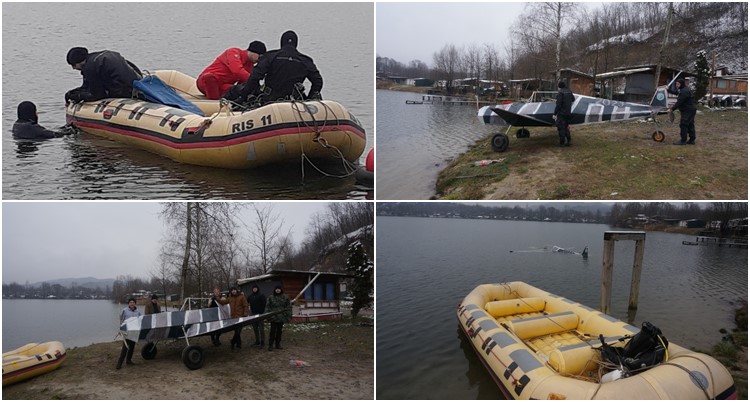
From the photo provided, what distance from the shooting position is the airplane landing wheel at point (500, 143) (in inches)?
351

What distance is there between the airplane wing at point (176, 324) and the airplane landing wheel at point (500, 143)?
5.68m

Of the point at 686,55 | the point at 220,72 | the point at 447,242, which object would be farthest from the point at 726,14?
Answer: the point at 220,72

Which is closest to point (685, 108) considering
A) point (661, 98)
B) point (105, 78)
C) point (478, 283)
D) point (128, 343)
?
point (661, 98)

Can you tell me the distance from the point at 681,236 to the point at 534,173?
1936 centimetres

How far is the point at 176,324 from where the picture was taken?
17.9 ft

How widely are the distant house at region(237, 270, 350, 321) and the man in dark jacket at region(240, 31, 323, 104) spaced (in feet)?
14.8

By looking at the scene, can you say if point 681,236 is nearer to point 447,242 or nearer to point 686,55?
point 447,242

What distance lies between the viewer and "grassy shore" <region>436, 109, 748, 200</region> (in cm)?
627

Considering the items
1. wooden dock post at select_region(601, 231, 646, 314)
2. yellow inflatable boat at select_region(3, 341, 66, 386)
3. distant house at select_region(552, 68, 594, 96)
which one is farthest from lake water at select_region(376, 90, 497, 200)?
distant house at select_region(552, 68, 594, 96)

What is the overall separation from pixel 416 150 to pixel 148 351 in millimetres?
7198

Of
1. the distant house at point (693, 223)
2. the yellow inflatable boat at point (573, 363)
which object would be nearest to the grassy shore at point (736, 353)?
the yellow inflatable boat at point (573, 363)

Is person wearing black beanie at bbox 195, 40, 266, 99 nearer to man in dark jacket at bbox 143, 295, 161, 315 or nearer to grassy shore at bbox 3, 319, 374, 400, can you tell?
man in dark jacket at bbox 143, 295, 161, 315

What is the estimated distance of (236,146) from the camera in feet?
19.8

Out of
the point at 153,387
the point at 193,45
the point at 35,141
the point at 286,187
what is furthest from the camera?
the point at 193,45
